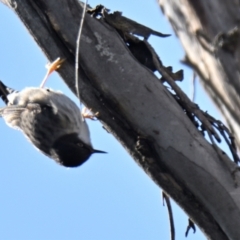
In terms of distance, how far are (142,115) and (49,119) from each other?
3.29 m

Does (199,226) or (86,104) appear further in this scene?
(86,104)

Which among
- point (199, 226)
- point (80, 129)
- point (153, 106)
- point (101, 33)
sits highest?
point (80, 129)

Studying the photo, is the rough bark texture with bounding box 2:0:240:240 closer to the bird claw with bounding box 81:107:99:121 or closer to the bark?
the bird claw with bounding box 81:107:99:121

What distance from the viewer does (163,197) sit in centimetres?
397

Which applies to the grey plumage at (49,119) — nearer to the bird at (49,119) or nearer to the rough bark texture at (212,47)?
the bird at (49,119)

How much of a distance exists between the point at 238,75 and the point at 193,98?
6.67ft

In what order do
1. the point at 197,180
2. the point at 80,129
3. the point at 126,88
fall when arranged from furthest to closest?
the point at 80,129 → the point at 126,88 → the point at 197,180

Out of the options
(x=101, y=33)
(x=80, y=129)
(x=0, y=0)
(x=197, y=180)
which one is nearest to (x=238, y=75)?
(x=197, y=180)

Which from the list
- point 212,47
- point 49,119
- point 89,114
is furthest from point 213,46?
point 49,119

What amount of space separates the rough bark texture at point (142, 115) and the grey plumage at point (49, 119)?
8.72 ft

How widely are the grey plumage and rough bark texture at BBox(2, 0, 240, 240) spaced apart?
2659 millimetres

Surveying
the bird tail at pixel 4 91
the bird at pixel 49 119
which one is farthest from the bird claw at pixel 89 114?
the bird tail at pixel 4 91

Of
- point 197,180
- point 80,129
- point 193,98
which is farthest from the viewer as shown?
point 80,129

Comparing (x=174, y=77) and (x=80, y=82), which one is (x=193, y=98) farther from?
(x=80, y=82)
